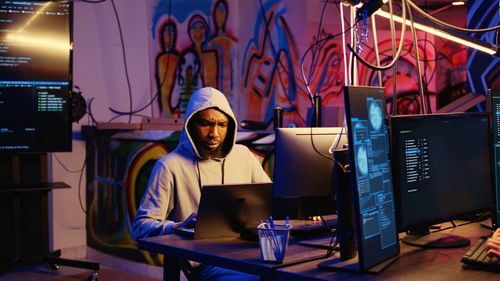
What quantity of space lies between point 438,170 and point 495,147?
375mm

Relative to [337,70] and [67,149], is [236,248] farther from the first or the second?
[337,70]

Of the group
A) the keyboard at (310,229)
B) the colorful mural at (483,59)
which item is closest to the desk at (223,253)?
the keyboard at (310,229)

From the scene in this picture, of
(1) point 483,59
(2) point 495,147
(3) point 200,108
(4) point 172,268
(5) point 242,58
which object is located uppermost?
(5) point 242,58

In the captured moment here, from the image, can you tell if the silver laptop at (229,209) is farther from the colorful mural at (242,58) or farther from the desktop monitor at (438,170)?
the colorful mural at (242,58)

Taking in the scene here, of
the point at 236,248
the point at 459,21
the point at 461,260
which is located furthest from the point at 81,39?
the point at 459,21

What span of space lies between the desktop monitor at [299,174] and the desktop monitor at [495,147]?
0.59 metres

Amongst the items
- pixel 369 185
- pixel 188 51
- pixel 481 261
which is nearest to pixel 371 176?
pixel 369 185

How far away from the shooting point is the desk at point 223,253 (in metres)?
1.99

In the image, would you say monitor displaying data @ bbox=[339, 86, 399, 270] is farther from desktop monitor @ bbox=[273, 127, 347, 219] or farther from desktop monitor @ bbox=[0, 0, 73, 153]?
desktop monitor @ bbox=[0, 0, 73, 153]

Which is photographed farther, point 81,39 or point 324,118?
point 81,39

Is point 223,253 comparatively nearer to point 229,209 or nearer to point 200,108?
point 229,209

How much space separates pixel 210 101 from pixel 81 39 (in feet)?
10.3

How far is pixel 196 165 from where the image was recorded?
10.2ft

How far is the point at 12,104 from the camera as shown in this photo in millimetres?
4664
